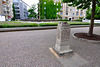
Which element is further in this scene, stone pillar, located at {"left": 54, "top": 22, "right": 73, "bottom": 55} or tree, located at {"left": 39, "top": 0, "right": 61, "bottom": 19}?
tree, located at {"left": 39, "top": 0, "right": 61, "bottom": 19}

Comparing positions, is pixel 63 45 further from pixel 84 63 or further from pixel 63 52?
pixel 84 63

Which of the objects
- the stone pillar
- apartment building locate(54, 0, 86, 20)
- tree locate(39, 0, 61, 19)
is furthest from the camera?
apartment building locate(54, 0, 86, 20)

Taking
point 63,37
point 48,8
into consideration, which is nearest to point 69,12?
point 48,8

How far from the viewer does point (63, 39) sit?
3.00 meters

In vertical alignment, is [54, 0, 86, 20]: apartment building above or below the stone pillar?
above

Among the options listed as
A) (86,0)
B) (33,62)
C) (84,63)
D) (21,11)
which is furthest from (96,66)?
(21,11)

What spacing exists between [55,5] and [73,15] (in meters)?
17.0

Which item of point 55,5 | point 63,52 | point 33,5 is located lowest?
point 63,52

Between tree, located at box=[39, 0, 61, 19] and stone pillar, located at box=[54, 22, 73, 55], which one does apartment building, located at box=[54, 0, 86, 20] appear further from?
stone pillar, located at box=[54, 22, 73, 55]

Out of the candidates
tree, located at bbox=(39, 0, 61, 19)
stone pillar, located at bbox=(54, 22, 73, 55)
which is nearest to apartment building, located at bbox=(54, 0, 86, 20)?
tree, located at bbox=(39, 0, 61, 19)

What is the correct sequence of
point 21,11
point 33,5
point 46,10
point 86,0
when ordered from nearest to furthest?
point 86,0
point 46,10
point 33,5
point 21,11

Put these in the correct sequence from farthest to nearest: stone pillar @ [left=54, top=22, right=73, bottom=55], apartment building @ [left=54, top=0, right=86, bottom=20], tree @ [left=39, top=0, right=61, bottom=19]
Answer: apartment building @ [left=54, top=0, right=86, bottom=20] → tree @ [left=39, top=0, right=61, bottom=19] → stone pillar @ [left=54, top=22, right=73, bottom=55]

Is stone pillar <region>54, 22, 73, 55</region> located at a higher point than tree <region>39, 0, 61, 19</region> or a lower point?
lower

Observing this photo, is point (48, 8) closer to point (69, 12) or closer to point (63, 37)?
point (69, 12)
